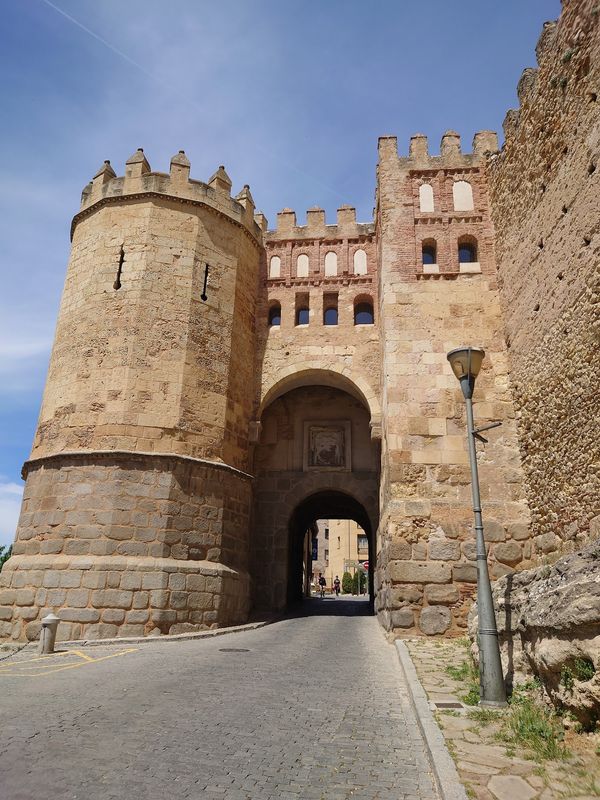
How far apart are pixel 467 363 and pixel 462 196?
8142mm

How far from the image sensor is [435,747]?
3660mm

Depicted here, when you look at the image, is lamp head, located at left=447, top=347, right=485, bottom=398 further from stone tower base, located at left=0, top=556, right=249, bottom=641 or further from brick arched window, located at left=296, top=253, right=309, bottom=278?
brick arched window, located at left=296, top=253, right=309, bottom=278

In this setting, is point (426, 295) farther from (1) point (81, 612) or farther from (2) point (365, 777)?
(2) point (365, 777)

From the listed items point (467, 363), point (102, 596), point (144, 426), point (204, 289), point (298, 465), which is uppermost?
point (204, 289)

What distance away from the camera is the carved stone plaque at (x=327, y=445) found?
1483cm

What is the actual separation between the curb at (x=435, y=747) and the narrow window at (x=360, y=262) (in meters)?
10.7

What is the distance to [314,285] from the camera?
47.6 ft

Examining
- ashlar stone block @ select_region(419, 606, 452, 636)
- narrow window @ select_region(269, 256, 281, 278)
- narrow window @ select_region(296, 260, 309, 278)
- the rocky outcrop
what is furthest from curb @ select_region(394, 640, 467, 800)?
narrow window @ select_region(269, 256, 281, 278)

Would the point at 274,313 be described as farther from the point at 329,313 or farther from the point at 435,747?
the point at 435,747

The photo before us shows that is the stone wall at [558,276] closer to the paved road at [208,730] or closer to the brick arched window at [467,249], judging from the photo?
the brick arched window at [467,249]

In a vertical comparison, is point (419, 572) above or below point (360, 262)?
below

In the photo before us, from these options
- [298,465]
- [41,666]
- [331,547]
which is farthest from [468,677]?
[331,547]

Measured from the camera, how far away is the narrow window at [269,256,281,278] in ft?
48.4

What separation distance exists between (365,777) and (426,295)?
986 cm
